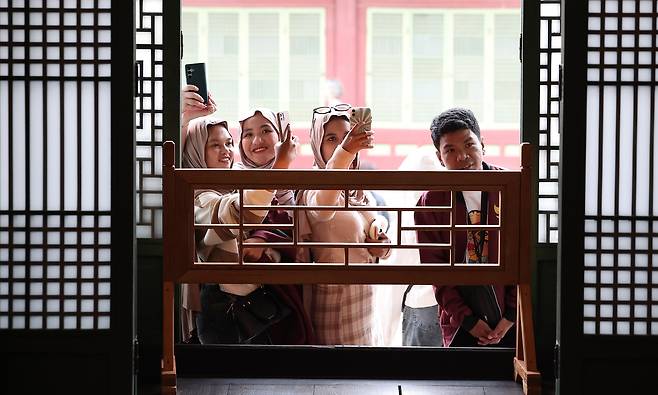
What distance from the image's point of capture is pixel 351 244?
3416 millimetres

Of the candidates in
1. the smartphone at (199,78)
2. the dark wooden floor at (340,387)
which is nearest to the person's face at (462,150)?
the dark wooden floor at (340,387)

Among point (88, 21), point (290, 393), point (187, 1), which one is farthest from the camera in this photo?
point (187, 1)

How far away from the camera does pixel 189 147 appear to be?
12.9 feet

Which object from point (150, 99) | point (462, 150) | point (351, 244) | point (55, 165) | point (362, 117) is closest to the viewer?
point (55, 165)

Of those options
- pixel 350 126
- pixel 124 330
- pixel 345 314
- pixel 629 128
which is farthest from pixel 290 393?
pixel 629 128

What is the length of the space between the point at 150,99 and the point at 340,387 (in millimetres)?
1451

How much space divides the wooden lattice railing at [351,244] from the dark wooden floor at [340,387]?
20 cm

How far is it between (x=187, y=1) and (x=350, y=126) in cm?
426

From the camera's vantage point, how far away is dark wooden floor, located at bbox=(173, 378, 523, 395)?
3.59 meters

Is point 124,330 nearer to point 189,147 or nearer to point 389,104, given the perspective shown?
point 189,147

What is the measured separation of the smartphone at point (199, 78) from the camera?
400cm

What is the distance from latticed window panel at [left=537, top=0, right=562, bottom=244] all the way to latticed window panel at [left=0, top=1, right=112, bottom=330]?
1.84 meters

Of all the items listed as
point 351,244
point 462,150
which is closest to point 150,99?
point 351,244

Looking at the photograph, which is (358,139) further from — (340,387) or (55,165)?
(55,165)
